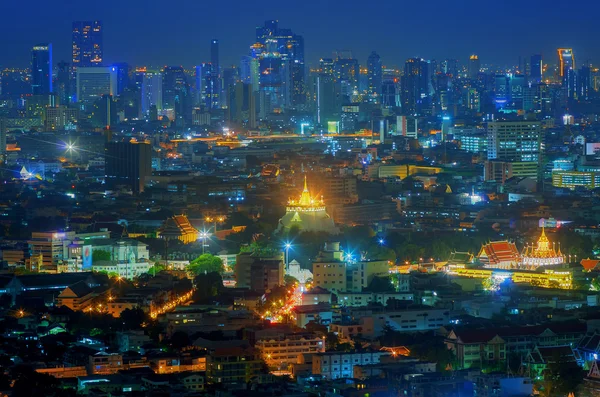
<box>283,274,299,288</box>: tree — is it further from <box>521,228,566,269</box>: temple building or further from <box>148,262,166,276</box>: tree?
<box>521,228,566,269</box>: temple building

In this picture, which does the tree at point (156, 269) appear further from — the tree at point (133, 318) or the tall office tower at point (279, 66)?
the tall office tower at point (279, 66)

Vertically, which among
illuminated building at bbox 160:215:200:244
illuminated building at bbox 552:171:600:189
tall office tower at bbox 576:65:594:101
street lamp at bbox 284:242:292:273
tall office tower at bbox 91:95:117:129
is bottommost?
street lamp at bbox 284:242:292:273

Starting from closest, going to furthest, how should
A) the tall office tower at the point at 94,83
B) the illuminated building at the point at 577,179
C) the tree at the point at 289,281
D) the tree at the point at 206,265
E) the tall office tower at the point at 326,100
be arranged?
the tree at the point at 289,281
the tree at the point at 206,265
the illuminated building at the point at 577,179
the tall office tower at the point at 326,100
the tall office tower at the point at 94,83

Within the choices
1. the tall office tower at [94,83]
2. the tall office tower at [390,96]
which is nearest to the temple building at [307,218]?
the tall office tower at [390,96]

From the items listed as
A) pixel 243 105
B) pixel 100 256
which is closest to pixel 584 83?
pixel 243 105

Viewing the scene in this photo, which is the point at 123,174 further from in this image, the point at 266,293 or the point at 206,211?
the point at 266,293

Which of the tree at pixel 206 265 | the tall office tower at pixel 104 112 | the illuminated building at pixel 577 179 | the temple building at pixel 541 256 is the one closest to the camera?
the tree at pixel 206 265

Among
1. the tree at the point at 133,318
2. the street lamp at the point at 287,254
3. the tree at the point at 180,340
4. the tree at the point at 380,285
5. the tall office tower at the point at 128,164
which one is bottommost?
the tree at the point at 180,340

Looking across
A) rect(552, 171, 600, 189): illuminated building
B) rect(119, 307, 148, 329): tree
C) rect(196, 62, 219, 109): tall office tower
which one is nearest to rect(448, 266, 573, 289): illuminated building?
rect(119, 307, 148, 329): tree
